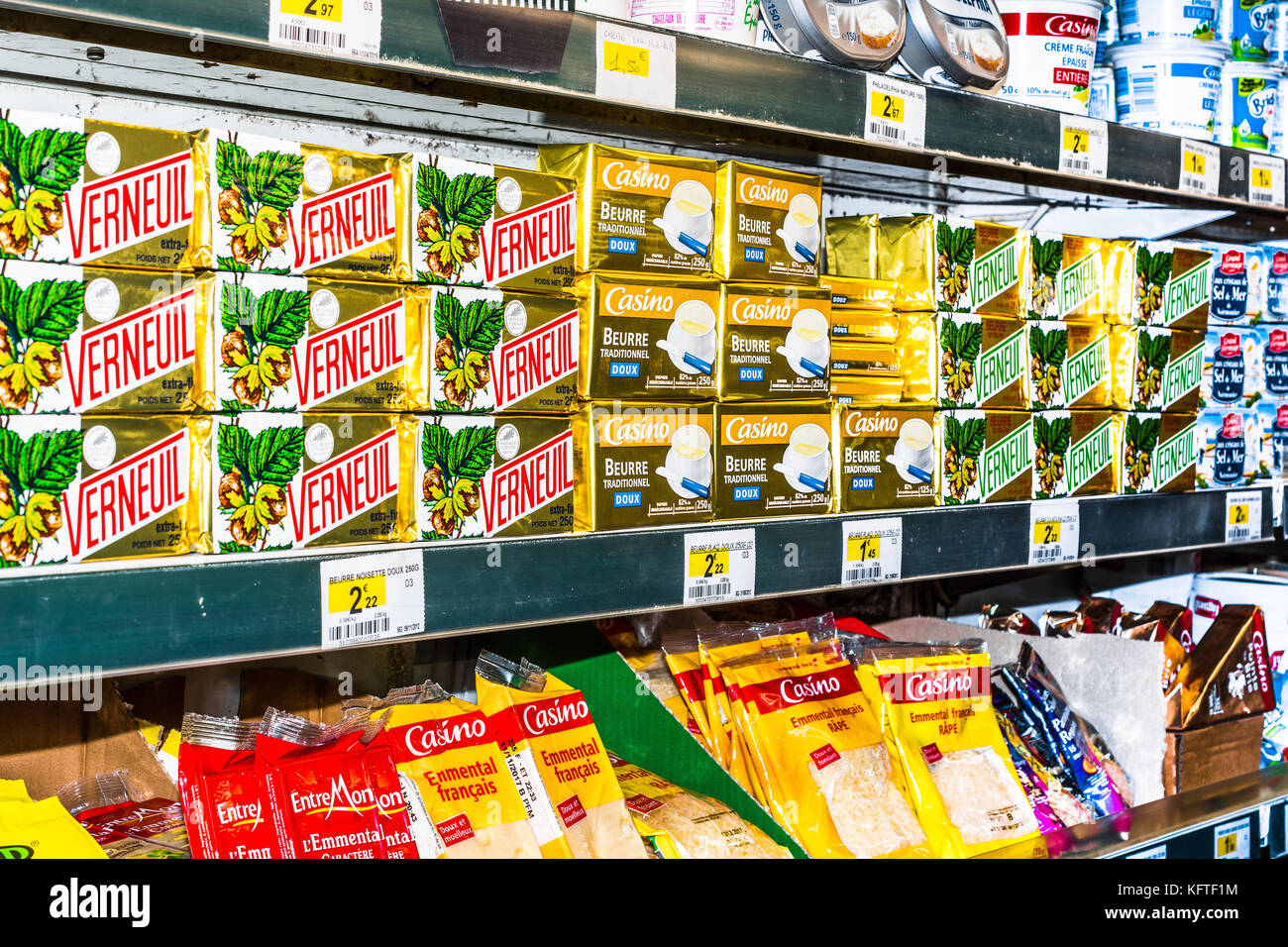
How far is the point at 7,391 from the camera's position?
2.66 ft

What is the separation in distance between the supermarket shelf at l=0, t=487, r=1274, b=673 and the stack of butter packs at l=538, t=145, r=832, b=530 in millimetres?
46

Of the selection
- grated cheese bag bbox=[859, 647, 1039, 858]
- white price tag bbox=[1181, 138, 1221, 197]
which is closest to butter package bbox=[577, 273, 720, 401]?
grated cheese bag bbox=[859, 647, 1039, 858]

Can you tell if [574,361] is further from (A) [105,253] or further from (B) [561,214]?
(A) [105,253]

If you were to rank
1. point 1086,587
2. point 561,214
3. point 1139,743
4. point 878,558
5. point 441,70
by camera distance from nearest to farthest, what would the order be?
1. point 441,70
2. point 561,214
3. point 878,558
4. point 1139,743
5. point 1086,587

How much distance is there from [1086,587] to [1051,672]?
1.56 ft

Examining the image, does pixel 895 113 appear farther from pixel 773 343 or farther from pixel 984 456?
pixel 984 456

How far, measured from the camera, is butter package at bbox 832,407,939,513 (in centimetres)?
133

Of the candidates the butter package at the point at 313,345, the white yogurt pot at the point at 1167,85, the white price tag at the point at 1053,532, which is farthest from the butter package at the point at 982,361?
the butter package at the point at 313,345

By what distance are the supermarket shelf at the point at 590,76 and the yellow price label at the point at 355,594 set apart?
0.41m

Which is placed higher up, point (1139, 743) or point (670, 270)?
point (670, 270)

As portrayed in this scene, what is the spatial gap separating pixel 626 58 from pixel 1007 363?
0.69m

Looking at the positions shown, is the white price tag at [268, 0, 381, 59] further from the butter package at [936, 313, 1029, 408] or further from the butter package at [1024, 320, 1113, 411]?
the butter package at [1024, 320, 1113, 411]

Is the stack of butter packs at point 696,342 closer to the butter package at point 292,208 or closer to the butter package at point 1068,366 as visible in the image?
the butter package at point 292,208

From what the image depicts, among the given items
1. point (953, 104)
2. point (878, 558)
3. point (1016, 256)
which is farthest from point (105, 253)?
point (1016, 256)
